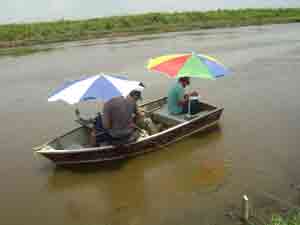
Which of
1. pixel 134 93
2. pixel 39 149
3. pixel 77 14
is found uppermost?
pixel 77 14

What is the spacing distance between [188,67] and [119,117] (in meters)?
2.06

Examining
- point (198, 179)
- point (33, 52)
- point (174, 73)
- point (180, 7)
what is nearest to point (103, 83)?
point (174, 73)

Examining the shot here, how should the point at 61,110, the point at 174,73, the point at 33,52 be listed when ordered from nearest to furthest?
the point at 174,73, the point at 61,110, the point at 33,52

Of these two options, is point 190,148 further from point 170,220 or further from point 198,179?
point 170,220

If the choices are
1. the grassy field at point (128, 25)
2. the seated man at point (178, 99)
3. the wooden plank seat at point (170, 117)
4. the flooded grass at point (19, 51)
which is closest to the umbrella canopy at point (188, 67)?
the seated man at point (178, 99)

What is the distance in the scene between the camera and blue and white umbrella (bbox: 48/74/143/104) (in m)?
7.54

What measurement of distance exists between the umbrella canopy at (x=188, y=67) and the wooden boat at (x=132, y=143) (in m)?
1.18

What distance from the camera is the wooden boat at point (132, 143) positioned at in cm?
787

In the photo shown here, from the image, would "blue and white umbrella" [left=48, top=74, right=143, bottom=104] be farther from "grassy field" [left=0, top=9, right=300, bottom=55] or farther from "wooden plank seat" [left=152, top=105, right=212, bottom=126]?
"grassy field" [left=0, top=9, right=300, bottom=55]

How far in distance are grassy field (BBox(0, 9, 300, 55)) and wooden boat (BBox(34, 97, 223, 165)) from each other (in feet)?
42.4

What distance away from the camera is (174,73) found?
8.62m

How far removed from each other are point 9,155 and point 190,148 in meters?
4.28

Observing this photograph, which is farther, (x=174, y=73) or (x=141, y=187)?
(x=174, y=73)

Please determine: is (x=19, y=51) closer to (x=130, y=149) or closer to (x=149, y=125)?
(x=149, y=125)
